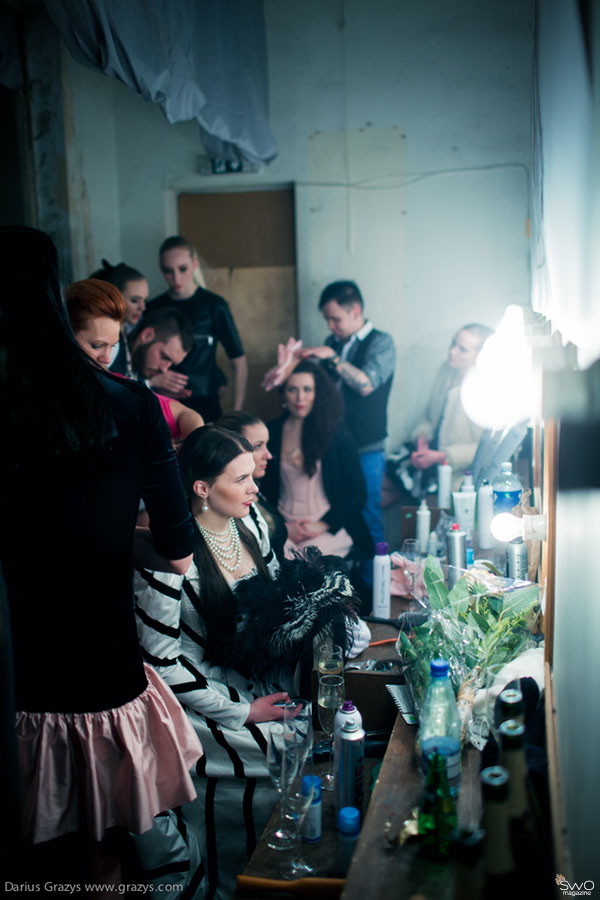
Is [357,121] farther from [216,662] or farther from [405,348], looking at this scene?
[216,662]

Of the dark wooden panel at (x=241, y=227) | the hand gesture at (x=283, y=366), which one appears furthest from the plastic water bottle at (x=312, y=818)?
the dark wooden panel at (x=241, y=227)

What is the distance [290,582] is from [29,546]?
0.95 m

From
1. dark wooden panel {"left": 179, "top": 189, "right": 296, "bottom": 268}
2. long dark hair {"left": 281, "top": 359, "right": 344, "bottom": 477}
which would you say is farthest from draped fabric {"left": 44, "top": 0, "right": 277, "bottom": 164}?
long dark hair {"left": 281, "top": 359, "right": 344, "bottom": 477}

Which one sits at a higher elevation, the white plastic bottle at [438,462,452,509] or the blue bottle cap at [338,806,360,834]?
the white plastic bottle at [438,462,452,509]

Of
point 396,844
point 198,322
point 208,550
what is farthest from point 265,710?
point 198,322

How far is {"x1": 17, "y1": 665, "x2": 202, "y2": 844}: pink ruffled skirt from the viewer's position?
1438 mm

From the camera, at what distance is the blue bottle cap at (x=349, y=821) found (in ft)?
4.81

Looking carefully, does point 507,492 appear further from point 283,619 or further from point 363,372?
point 363,372

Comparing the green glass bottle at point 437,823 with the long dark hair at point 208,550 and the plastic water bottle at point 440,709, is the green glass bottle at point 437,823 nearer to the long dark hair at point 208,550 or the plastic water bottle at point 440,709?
the plastic water bottle at point 440,709

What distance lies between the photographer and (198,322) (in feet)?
13.9

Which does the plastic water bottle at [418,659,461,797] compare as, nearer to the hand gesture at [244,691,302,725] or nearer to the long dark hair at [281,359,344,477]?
the hand gesture at [244,691,302,725]

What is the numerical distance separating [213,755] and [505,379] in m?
1.36

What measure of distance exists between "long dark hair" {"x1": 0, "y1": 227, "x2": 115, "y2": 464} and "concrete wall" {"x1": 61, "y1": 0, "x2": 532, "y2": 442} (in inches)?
134

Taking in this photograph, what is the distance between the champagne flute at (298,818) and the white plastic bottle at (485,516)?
5.27 ft
